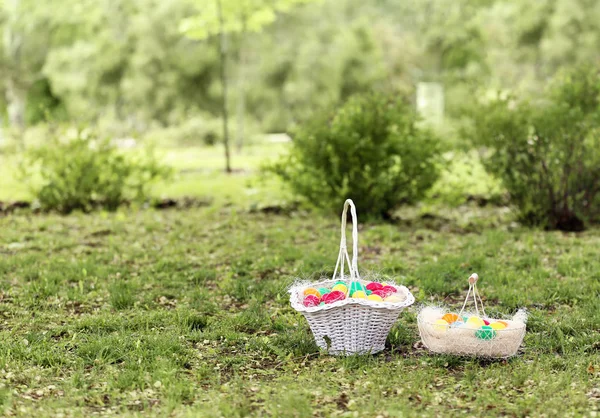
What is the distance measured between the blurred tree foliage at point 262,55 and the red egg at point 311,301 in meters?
17.6

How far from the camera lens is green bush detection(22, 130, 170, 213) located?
974cm

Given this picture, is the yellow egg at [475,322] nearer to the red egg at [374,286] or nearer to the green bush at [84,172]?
the red egg at [374,286]

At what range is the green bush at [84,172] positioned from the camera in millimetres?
9742

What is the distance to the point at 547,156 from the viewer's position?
8.30 m

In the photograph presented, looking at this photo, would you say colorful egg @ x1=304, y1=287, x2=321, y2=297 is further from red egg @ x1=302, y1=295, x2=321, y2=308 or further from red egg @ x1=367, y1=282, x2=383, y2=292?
red egg @ x1=367, y1=282, x2=383, y2=292

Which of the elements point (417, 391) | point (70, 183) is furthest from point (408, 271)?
point (70, 183)

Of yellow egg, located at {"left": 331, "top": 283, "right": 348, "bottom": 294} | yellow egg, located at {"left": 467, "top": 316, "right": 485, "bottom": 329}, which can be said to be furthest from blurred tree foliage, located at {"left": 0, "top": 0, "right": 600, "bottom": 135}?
yellow egg, located at {"left": 467, "top": 316, "right": 485, "bottom": 329}

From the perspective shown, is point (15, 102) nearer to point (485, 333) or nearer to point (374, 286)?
point (374, 286)

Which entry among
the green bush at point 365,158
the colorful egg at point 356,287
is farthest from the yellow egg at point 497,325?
the green bush at point 365,158

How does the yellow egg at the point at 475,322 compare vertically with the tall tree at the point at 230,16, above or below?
below

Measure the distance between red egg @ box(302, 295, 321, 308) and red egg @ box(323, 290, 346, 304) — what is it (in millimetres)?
58

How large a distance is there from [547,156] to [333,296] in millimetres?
4725

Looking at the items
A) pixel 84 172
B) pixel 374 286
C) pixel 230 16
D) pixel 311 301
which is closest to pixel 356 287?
pixel 374 286

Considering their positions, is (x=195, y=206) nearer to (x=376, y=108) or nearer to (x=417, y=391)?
(x=376, y=108)
